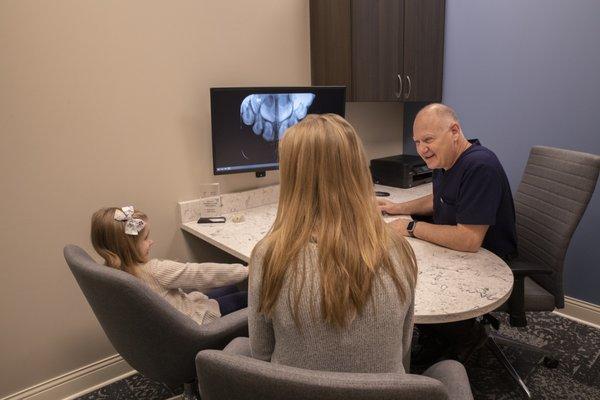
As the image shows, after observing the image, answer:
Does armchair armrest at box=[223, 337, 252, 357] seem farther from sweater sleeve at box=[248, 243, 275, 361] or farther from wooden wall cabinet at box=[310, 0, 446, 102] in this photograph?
wooden wall cabinet at box=[310, 0, 446, 102]

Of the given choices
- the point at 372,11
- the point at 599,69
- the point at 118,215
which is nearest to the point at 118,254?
the point at 118,215

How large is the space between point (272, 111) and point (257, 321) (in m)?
1.45

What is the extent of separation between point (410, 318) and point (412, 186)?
180cm

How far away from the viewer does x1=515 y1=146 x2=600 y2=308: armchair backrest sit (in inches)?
70.2

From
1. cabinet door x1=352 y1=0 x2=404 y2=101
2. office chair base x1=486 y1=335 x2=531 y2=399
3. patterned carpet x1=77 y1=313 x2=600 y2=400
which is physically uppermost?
cabinet door x1=352 y1=0 x2=404 y2=101

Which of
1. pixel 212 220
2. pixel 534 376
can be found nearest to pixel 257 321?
pixel 212 220

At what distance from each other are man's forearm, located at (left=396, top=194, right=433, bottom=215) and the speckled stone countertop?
10cm

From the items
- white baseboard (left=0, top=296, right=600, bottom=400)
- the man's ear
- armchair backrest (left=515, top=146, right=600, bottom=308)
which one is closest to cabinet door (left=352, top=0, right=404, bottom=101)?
the man's ear

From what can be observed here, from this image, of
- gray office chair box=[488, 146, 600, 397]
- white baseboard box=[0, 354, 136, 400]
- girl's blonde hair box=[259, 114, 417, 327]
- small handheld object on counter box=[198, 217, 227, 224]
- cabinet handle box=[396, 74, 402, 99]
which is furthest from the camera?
cabinet handle box=[396, 74, 402, 99]

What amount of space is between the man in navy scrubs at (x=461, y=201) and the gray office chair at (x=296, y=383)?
1.02 m

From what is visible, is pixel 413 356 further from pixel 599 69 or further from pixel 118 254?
pixel 599 69

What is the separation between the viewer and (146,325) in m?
1.29

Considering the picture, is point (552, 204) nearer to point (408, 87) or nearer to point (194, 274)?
point (408, 87)

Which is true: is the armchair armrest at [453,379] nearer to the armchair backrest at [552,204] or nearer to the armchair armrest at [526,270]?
the armchair armrest at [526,270]
